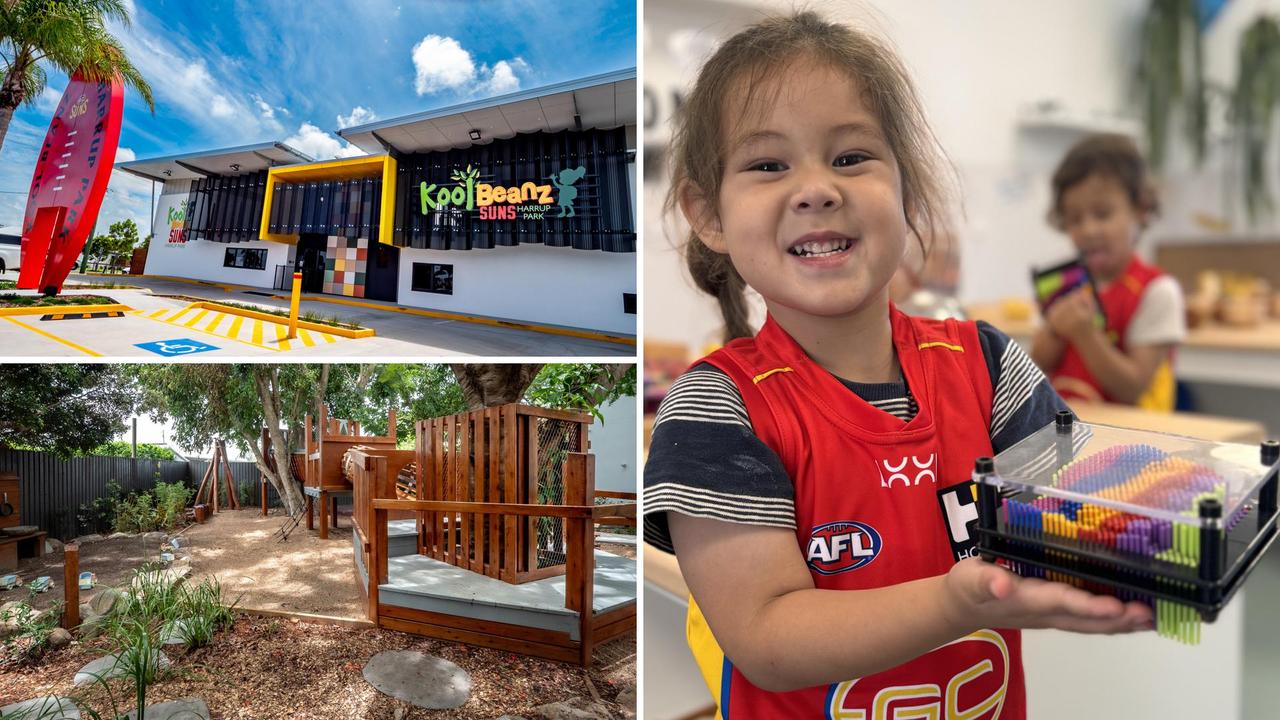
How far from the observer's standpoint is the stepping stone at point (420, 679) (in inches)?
69.6

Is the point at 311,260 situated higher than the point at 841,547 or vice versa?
the point at 311,260

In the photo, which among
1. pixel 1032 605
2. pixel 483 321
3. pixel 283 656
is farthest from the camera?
pixel 483 321

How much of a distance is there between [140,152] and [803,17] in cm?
197

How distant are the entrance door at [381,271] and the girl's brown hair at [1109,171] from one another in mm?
1680

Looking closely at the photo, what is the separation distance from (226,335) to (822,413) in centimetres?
177

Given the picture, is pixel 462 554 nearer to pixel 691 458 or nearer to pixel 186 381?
pixel 186 381

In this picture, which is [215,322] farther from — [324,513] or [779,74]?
[779,74]

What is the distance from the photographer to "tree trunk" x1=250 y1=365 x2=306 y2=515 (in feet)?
5.76

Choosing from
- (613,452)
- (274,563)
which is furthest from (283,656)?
(613,452)

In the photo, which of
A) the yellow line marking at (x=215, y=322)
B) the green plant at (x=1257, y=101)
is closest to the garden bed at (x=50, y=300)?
the yellow line marking at (x=215, y=322)

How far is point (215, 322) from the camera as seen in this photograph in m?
1.92

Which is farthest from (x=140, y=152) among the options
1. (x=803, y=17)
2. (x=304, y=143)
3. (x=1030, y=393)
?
(x=1030, y=393)

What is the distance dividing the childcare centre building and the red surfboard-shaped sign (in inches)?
3.8

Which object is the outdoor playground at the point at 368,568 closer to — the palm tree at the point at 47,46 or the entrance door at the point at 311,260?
the entrance door at the point at 311,260
